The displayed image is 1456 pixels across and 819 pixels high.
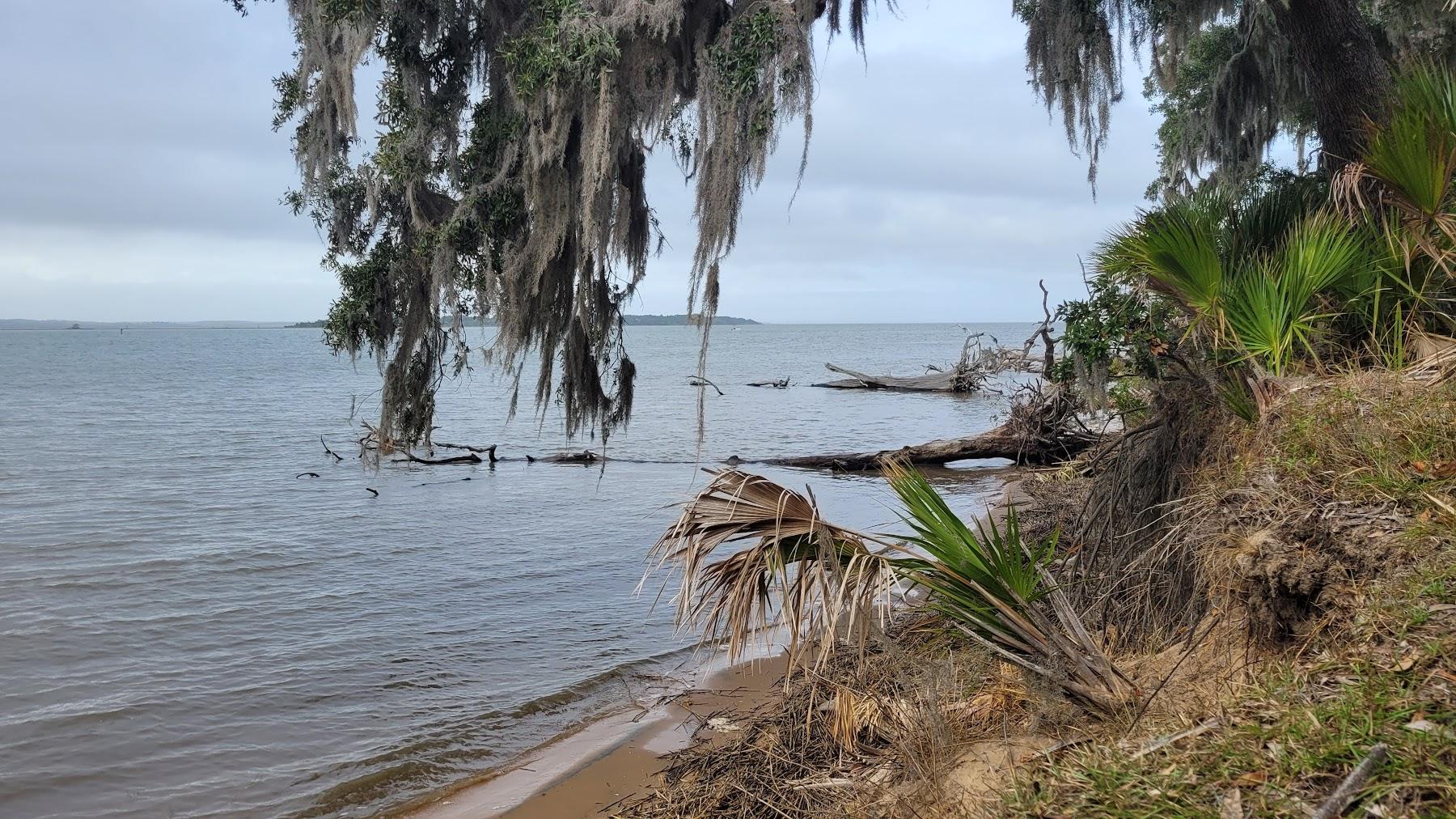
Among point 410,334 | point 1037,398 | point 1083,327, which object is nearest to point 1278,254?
point 1083,327

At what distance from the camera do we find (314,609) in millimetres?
11375

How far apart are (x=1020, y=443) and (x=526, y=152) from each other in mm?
12423

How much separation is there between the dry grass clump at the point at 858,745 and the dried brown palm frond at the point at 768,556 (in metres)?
0.27

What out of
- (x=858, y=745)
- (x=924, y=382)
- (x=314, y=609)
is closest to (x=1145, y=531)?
(x=858, y=745)

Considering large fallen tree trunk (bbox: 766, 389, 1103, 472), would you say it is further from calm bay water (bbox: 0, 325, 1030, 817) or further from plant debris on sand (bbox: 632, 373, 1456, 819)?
plant debris on sand (bbox: 632, 373, 1456, 819)

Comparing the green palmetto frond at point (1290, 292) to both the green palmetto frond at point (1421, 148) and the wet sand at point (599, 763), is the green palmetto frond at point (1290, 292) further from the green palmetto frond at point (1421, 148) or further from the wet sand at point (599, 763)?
the wet sand at point (599, 763)

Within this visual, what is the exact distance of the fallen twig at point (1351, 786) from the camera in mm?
2545

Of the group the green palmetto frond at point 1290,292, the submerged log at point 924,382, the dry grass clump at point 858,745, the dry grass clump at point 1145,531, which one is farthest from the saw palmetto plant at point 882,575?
the submerged log at point 924,382

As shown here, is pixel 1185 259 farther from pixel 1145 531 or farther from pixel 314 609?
pixel 314 609

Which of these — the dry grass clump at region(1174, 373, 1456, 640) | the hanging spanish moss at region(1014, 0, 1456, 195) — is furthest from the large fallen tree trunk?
the dry grass clump at region(1174, 373, 1456, 640)

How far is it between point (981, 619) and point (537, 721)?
503cm

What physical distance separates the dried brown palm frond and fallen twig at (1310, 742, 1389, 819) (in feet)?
5.15

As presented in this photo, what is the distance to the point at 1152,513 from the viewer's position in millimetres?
5461

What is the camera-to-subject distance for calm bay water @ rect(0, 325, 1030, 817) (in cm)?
728
